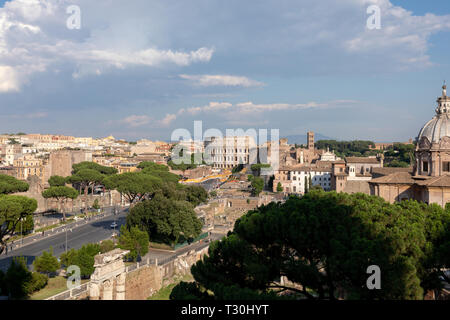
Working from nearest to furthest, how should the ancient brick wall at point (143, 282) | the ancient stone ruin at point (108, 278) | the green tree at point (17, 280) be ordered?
the green tree at point (17, 280)
the ancient stone ruin at point (108, 278)
the ancient brick wall at point (143, 282)

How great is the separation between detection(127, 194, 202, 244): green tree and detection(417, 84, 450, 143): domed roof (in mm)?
17786

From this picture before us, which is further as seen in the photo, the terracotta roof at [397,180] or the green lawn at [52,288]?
the terracotta roof at [397,180]

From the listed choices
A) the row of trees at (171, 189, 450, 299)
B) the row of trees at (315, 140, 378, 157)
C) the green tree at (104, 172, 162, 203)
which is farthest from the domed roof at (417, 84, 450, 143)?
the row of trees at (315, 140, 378, 157)

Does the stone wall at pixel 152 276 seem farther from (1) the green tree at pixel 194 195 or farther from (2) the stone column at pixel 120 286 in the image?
(1) the green tree at pixel 194 195

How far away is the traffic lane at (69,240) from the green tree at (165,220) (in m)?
3.39

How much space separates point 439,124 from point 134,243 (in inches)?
871

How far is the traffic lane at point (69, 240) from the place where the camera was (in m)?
22.1

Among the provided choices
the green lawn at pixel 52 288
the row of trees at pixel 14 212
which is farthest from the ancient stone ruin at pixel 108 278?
the row of trees at pixel 14 212

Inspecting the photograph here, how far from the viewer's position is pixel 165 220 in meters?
24.5

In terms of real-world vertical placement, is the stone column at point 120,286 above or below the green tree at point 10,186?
below

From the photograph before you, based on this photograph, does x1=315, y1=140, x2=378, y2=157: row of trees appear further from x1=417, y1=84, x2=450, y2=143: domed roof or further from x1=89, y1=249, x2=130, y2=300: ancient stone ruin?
x1=89, y1=249, x2=130, y2=300: ancient stone ruin

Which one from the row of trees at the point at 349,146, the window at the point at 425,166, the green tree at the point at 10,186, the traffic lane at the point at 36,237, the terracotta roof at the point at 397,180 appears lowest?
the traffic lane at the point at 36,237
